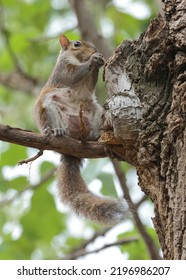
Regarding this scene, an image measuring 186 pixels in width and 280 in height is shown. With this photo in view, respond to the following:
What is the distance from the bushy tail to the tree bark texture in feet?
1.26

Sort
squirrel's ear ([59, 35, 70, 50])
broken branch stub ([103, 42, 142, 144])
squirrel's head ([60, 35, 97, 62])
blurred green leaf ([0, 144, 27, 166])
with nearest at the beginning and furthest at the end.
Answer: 1. broken branch stub ([103, 42, 142, 144])
2. blurred green leaf ([0, 144, 27, 166])
3. squirrel's head ([60, 35, 97, 62])
4. squirrel's ear ([59, 35, 70, 50])

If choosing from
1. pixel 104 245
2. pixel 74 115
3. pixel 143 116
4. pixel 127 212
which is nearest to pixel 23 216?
pixel 104 245

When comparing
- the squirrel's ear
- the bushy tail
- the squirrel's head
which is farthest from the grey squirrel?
the squirrel's ear

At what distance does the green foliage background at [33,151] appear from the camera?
13.1ft

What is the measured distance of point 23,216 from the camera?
15.0ft

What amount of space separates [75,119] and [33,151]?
819 millimetres

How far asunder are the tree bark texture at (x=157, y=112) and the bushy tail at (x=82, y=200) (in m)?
0.38

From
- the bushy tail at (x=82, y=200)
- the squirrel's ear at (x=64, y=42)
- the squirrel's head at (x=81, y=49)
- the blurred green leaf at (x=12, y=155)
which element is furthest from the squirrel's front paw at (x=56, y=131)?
the squirrel's ear at (x=64, y=42)

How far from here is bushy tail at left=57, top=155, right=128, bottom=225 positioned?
301cm

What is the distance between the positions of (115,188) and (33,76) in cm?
215

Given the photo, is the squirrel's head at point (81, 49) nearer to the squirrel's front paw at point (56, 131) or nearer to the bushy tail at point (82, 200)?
the bushy tail at point (82, 200)

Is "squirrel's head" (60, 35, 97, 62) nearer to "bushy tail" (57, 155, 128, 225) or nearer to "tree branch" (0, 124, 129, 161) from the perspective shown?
"bushy tail" (57, 155, 128, 225)

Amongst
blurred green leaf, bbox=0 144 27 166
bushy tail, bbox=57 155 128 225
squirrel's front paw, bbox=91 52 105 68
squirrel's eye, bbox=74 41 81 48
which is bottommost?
bushy tail, bbox=57 155 128 225

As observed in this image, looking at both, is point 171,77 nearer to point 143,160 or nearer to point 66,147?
point 143,160
